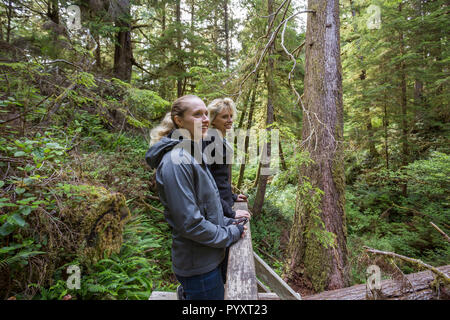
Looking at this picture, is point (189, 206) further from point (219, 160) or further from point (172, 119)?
point (219, 160)

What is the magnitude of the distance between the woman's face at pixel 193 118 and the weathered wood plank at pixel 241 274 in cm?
105

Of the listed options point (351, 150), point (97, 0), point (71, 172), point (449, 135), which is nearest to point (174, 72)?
point (97, 0)

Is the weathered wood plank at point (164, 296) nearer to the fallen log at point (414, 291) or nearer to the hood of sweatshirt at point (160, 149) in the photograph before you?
the hood of sweatshirt at point (160, 149)

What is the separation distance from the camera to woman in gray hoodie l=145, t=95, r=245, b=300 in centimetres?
139

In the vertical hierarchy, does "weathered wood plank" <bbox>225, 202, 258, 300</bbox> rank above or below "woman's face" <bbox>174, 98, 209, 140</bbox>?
below

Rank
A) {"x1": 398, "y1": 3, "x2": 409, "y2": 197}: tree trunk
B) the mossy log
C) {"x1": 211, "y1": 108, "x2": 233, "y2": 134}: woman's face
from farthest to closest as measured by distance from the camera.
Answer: {"x1": 398, "y1": 3, "x2": 409, "y2": 197}: tree trunk < the mossy log < {"x1": 211, "y1": 108, "x2": 233, "y2": 134}: woman's face

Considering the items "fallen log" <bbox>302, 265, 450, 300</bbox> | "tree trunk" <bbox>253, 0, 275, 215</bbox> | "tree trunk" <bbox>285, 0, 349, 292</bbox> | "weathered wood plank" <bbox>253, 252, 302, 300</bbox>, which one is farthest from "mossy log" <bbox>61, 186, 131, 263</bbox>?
"tree trunk" <bbox>253, 0, 275, 215</bbox>

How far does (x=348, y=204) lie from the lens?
386 inches

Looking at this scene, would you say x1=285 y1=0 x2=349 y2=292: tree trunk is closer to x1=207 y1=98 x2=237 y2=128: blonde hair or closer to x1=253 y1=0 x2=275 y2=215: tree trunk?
x1=207 y1=98 x2=237 y2=128: blonde hair

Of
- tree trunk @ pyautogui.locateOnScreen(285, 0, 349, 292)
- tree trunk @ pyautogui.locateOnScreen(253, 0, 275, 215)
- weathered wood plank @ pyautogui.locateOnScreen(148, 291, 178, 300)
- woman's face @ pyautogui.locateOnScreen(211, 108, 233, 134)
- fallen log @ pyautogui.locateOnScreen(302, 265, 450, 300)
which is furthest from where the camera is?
tree trunk @ pyautogui.locateOnScreen(253, 0, 275, 215)

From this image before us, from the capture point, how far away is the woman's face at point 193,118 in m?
1.71

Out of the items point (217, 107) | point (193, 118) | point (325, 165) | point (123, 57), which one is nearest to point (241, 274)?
point (193, 118)
